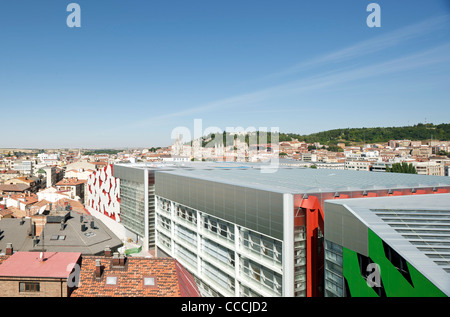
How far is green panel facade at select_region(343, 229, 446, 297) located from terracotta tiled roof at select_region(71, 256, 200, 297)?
15.2ft

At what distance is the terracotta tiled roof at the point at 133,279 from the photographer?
29.2 feet

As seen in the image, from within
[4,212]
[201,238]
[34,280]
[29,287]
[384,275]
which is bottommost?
[4,212]

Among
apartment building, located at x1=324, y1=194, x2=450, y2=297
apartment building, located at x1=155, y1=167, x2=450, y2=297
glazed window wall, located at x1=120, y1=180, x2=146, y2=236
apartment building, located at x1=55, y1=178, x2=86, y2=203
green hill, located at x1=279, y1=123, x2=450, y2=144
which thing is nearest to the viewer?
apartment building, located at x1=324, y1=194, x2=450, y2=297

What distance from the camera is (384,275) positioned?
596cm

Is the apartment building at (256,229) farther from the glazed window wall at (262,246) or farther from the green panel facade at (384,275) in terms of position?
the green panel facade at (384,275)

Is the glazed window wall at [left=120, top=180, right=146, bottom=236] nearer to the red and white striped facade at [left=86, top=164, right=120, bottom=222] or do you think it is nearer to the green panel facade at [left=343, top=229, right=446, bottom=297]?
the red and white striped facade at [left=86, top=164, right=120, bottom=222]

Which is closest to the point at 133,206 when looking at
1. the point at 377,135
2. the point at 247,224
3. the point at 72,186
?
the point at 247,224

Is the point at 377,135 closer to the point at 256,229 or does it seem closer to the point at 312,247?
the point at 256,229

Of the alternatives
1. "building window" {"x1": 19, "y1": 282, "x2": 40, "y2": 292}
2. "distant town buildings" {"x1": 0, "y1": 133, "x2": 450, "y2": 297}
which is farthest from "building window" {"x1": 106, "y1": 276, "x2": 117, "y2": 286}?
"building window" {"x1": 19, "y1": 282, "x2": 40, "y2": 292}

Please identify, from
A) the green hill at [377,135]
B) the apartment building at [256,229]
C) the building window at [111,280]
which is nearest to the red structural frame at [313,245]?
the apartment building at [256,229]

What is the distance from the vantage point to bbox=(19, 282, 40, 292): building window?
8.58 meters

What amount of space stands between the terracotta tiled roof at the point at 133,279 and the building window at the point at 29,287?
948 millimetres

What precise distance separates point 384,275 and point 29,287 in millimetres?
8789

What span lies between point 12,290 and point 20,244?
7.80m
